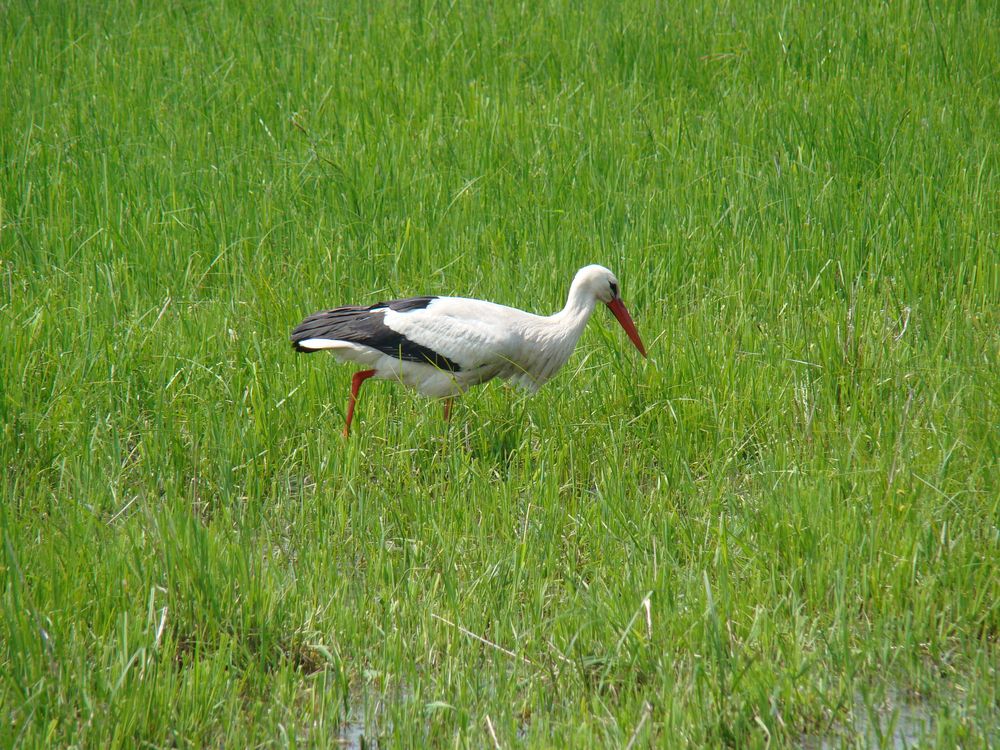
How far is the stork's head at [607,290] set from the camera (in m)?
4.55

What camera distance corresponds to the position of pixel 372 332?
4520mm

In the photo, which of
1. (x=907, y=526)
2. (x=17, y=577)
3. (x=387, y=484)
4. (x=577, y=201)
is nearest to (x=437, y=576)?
(x=387, y=484)

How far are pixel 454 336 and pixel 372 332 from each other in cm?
35

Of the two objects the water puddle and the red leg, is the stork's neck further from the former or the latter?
the water puddle

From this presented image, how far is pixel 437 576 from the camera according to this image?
3371 millimetres

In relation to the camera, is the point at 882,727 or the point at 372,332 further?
the point at 372,332

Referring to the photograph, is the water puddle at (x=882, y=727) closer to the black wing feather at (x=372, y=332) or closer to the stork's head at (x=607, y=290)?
the stork's head at (x=607, y=290)

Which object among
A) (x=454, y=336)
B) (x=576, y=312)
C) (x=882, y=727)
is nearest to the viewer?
(x=882, y=727)

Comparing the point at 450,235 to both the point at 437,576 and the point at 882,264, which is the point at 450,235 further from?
the point at 437,576

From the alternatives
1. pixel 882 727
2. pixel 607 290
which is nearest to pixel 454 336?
pixel 607 290

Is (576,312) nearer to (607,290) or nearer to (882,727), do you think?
(607,290)

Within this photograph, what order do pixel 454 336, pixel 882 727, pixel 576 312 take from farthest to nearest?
1. pixel 576 312
2. pixel 454 336
3. pixel 882 727

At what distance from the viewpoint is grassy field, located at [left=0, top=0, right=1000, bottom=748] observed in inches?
114

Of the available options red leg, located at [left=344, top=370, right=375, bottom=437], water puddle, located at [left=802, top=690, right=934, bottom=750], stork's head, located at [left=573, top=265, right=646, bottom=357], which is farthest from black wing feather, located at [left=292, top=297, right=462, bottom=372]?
water puddle, located at [left=802, top=690, right=934, bottom=750]
